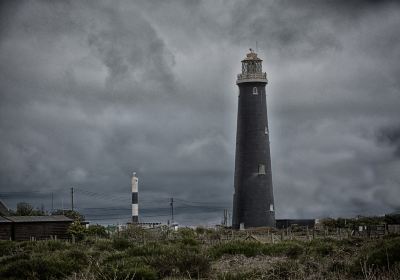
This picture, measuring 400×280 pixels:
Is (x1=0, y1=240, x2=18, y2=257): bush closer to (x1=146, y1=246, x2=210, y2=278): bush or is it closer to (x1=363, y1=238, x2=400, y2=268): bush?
(x1=146, y1=246, x2=210, y2=278): bush

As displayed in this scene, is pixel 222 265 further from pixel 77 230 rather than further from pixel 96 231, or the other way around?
pixel 96 231

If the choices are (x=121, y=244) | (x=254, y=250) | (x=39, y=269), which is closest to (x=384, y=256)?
(x=254, y=250)

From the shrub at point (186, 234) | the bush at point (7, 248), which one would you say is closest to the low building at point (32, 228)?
the shrub at point (186, 234)

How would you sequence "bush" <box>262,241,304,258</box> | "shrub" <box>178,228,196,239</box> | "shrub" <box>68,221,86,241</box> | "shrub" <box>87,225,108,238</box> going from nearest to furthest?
"bush" <box>262,241,304,258</box> < "shrub" <box>178,228,196,239</box> < "shrub" <box>68,221,86,241</box> < "shrub" <box>87,225,108,238</box>

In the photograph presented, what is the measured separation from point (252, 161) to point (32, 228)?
1571 centimetres

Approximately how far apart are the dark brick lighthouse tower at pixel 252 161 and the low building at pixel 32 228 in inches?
476

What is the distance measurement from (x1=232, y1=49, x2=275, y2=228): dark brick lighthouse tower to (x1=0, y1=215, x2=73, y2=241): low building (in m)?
12.1

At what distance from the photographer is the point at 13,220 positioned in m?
47.1

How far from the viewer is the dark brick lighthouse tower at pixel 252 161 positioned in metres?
49.7

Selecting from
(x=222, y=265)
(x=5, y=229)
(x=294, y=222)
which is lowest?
(x=222, y=265)

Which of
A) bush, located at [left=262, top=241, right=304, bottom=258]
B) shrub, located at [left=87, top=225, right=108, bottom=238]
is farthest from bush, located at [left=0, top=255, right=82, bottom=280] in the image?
shrub, located at [left=87, top=225, right=108, bottom=238]

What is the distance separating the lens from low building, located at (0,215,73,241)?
1831 inches

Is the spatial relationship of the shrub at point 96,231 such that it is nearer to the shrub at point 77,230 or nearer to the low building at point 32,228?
the shrub at point 77,230

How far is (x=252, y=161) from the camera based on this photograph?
50000 millimetres
